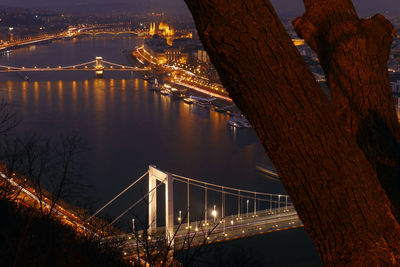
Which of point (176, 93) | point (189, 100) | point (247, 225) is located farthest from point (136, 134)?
point (176, 93)

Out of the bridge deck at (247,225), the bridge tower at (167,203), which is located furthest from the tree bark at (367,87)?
the bridge tower at (167,203)

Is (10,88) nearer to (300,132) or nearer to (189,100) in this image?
(189,100)

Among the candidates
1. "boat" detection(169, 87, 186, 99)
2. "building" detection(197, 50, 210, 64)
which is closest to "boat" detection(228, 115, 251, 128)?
"boat" detection(169, 87, 186, 99)

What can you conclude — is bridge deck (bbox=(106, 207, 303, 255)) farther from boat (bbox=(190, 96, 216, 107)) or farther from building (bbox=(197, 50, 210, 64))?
building (bbox=(197, 50, 210, 64))

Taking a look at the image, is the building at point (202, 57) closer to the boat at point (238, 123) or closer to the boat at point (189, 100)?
the boat at point (189, 100)

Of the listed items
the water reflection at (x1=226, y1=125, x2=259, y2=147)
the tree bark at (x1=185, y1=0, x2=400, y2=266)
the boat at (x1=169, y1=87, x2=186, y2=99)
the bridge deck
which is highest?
the tree bark at (x1=185, y1=0, x2=400, y2=266)

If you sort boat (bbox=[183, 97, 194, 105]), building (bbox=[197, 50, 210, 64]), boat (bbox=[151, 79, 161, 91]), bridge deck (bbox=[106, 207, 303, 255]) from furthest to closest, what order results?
building (bbox=[197, 50, 210, 64])
boat (bbox=[151, 79, 161, 91])
boat (bbox=[183, 97, 194, 105])
bridge deck (bbox=[106, 207, 303, 255])

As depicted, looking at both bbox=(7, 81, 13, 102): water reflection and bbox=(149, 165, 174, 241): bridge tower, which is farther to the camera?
bbox=(7, 81, 13, 102): water reflection
